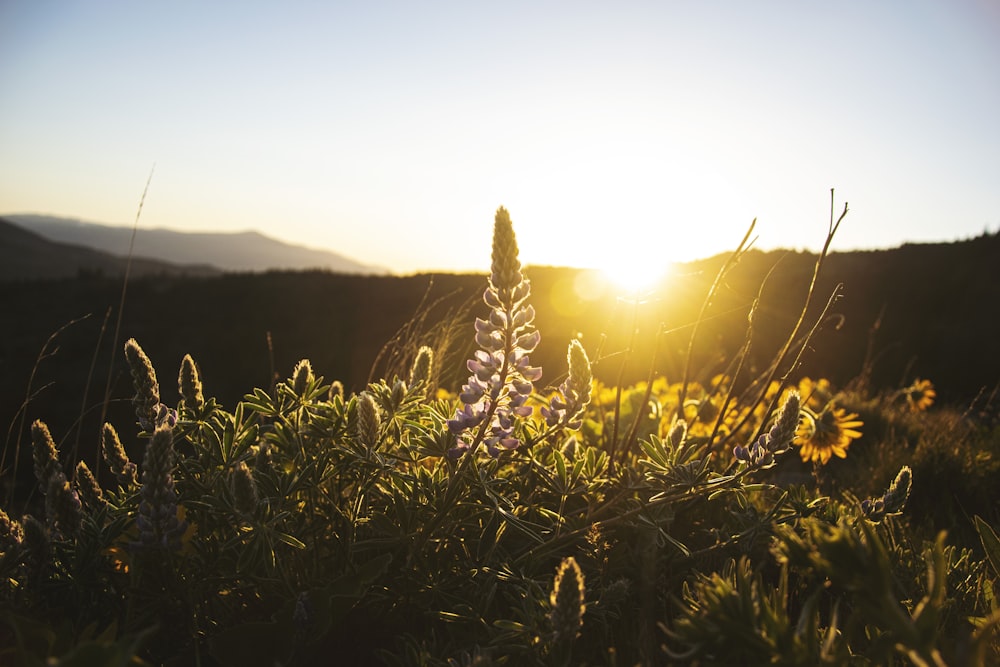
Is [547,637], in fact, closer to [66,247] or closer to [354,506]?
[354,506]

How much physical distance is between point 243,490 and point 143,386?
62 centimetres

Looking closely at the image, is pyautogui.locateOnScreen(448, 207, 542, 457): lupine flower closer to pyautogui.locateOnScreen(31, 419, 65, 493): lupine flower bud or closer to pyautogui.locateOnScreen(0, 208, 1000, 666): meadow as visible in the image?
pyautogui.locateOnScreen(0, 208, 1000, 666): meadow

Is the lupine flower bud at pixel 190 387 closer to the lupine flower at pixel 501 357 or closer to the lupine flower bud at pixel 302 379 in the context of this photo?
the lupine flower bud at pixel 302 379

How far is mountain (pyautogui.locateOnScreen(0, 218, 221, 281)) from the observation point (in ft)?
155

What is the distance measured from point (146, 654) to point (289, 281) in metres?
21.1

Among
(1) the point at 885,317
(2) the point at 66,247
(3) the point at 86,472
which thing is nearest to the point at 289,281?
(1) the point at 885,317

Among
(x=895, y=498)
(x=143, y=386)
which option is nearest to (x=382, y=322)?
(x=143, y=386)

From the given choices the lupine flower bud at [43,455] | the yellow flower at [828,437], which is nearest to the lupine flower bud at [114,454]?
the lupine flower bud at [43,455]

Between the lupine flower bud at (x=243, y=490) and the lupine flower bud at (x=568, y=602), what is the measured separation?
0.76 meters

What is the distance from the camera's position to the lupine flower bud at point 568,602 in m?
1.20

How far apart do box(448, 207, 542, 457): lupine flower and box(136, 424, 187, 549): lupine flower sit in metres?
0.68

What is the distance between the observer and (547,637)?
1392 millimetres

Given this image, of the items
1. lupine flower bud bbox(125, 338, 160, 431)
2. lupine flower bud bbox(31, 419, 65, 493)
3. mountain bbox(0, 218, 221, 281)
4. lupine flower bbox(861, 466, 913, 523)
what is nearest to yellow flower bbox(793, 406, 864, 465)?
lupine flower bbox(861, 466, 913, 523)

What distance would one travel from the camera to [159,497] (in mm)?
1389
